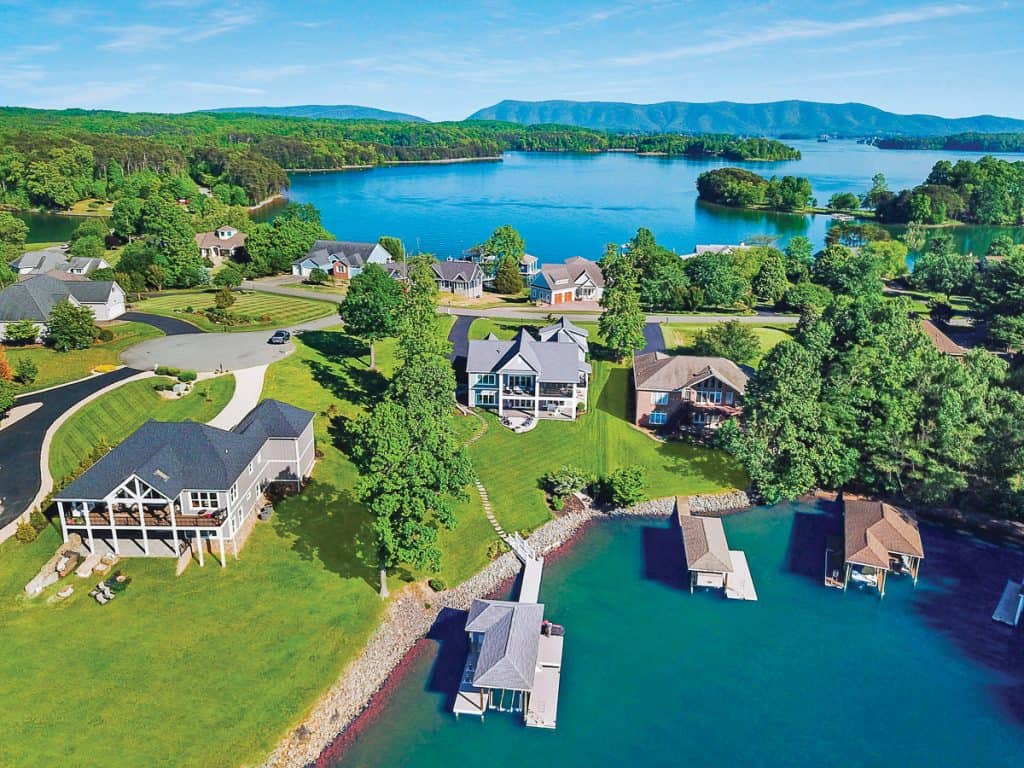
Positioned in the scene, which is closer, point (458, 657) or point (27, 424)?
point (458, 657)

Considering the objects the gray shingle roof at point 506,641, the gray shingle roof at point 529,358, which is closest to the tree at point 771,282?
the gray shingle roof at point 529,358

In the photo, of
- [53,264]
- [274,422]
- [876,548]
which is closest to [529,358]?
[274,422]

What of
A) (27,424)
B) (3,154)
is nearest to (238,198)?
(3,154)

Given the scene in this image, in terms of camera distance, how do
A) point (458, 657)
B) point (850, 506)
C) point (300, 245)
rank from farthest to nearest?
1. point (300, 245)
2. point (850, 506)
3. point (458, 657)

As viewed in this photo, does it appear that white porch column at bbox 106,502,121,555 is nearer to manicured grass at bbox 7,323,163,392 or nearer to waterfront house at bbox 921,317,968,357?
manicured grass at bbox 7,323,163,392

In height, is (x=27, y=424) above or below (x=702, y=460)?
above

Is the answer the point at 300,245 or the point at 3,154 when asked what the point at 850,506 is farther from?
the point at 3,154

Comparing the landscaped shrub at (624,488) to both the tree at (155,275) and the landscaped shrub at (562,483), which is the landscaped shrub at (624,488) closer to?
the landscaped shrub at (562,483)

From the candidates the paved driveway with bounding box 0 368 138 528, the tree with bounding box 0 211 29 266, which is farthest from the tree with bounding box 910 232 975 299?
the tree with bounding box 0 211 29 266
